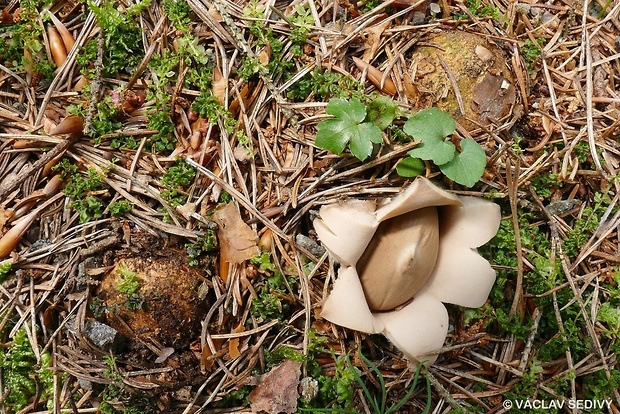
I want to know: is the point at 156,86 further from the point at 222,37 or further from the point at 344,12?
the point at 344,12

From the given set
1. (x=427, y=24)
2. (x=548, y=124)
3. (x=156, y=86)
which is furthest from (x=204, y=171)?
(x=548, y=124)

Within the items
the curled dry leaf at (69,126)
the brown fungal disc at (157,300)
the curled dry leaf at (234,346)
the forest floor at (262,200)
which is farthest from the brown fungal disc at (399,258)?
A: the curled dry leaf at (69,126)

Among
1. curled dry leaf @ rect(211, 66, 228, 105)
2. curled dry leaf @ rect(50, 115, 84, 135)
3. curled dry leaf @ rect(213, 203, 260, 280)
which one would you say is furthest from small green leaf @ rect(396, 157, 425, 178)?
curled dry leaf @ rect(50, 115, 84, 135)

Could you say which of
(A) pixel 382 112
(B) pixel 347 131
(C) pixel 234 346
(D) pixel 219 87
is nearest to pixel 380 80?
(A) pixel 382 112

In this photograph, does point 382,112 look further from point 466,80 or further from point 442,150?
point 466,80

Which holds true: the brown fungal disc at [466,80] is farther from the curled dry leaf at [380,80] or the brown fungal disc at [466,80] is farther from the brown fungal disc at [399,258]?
the brown fungal disc at [399,258]

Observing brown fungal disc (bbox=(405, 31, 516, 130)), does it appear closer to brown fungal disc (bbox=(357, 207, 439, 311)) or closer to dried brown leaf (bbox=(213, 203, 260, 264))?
brown fungal disc (bbox=(357, 207, 439, 311))

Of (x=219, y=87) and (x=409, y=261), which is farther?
(x=219, y=87)
